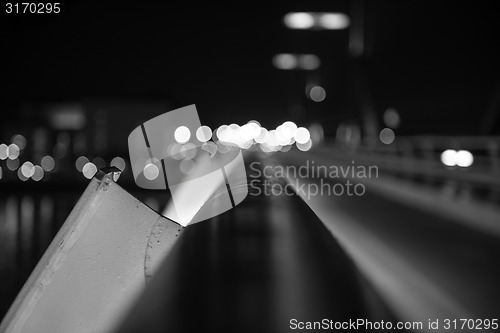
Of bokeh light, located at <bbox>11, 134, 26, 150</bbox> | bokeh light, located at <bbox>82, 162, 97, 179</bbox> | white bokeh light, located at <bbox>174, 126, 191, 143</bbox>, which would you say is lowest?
white bokeh light, located at <bbox>174, 126, 191, 143</bbox>

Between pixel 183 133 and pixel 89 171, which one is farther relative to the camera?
pixel 89 171

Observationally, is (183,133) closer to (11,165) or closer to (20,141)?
(11,165)

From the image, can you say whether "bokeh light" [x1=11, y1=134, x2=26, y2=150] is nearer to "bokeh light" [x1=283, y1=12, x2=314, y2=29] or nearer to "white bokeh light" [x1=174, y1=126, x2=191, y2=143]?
"bokeh light" [x1=283, y1=12, x2=314, y2=29]

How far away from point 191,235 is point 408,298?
262 cm

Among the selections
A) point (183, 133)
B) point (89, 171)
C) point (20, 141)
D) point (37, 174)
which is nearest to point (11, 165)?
point (37, 174)

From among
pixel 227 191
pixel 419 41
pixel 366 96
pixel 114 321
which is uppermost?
pixel 419 41

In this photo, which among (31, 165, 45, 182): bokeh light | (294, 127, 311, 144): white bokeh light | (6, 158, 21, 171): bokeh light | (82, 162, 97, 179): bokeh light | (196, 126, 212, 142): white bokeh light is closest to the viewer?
(196, 126, 212, 142): white bokeh light

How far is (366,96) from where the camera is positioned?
34.1 meters

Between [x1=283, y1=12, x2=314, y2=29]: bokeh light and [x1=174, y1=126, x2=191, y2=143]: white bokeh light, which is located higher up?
[x1=283, y1=12, x2=314, y2=29]: bokeh light

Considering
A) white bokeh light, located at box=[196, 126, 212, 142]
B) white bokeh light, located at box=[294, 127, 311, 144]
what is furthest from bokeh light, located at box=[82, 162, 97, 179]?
white bokeh light, located at box=[294, 127, 311, 144]

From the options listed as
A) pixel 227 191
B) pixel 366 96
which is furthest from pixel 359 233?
pixel 366 96

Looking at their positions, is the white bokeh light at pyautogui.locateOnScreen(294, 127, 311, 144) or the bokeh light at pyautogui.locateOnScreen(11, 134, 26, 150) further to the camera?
the white bokeh light at pyautogui.locateOnScreen(294, 127, 311, 144)

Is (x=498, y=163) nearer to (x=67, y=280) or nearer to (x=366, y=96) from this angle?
(x=67, y=280)

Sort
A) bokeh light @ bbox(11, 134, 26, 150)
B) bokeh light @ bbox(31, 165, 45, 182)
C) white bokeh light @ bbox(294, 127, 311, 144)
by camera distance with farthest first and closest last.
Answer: white bokeh light @ bbox(294, 127, 311, 144), bokeh light @ bbox(11, 134, 26, 150), bokeh light @ bbox(31, 165, 45, 182)
